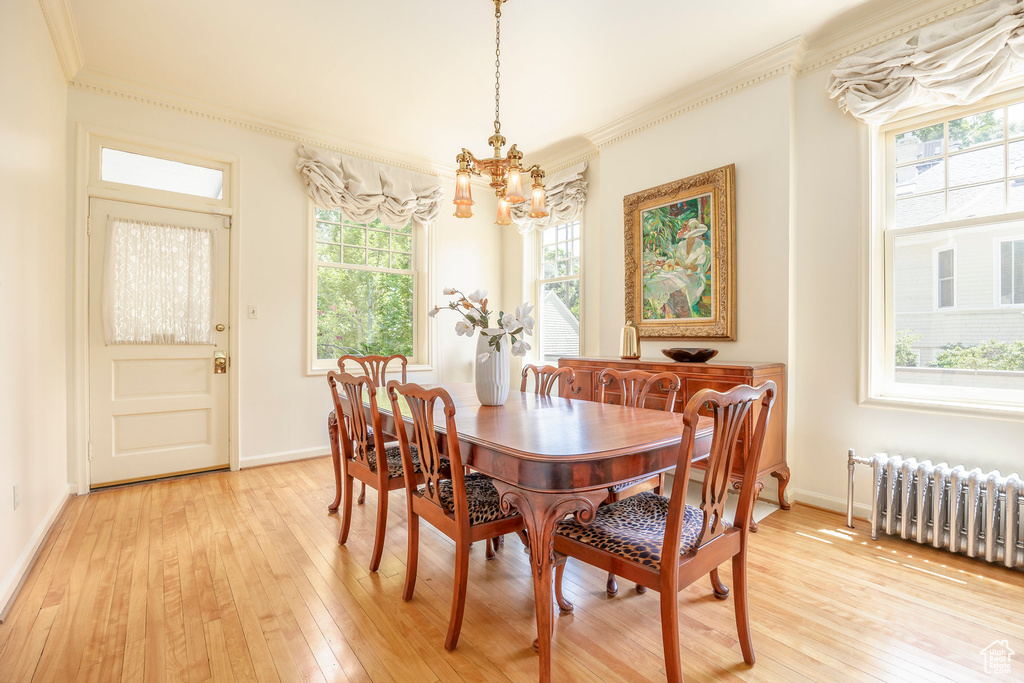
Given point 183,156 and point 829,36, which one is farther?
point 183,156

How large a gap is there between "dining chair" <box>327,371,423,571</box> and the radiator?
2.48m

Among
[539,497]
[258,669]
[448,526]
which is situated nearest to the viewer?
[539,497]

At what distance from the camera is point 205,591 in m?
2.01

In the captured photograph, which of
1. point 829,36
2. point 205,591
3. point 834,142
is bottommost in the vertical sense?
point 205,591

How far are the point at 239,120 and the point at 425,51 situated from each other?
1.88 meters

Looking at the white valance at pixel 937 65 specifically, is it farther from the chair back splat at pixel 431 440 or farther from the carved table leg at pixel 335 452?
the carved table leg at pixel 335 452

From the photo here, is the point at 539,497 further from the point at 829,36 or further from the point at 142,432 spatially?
the point at 142,432

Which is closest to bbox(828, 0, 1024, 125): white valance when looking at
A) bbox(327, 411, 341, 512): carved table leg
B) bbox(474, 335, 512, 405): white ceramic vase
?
bbox(474, 335, 512, 405): white ceramic vase

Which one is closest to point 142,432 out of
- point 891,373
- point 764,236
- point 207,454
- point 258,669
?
point 207,454

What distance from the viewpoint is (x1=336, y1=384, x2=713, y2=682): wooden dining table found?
1.34 metres

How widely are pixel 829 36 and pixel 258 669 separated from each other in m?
4.33

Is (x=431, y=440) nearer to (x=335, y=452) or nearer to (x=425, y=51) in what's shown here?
(x=335, y=452)

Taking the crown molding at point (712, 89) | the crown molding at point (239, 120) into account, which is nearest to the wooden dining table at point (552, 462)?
the crown molding at point (712, 89)

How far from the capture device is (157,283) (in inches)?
140
